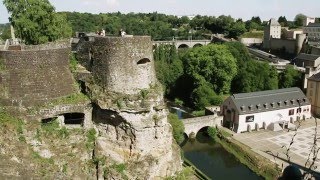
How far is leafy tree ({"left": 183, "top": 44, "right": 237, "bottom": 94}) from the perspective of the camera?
52.1 meters

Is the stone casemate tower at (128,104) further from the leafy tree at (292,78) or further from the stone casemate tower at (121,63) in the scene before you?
the leafy tree at (292,78)

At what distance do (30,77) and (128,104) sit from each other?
195 inches

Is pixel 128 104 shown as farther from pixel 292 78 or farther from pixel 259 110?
pixel 292 78

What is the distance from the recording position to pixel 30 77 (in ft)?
57.9

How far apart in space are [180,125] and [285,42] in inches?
2057

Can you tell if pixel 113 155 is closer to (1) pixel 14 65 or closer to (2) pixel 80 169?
(2) pixel 80 169

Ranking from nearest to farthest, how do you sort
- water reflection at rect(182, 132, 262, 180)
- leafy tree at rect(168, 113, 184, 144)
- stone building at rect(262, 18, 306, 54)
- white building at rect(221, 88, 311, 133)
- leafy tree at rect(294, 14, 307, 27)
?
water reflection at rect(182, 132, 262, 180) < leafy tree at rect(168, 113, 184, 144) < white building at rect(221, 88, 311, 133) < stone building at rect(262, 18, 306, 54) < leafy tree at rect(294, 14, 307, 27)

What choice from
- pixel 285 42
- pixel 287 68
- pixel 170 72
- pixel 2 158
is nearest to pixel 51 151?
pixel 2 158

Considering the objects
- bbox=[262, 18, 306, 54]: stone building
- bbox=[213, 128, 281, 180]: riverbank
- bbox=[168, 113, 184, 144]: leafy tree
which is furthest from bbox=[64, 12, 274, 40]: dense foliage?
bbox=[168, 113, 184, 144]: leafy tree

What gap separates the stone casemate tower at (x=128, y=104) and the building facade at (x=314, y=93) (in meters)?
36.3

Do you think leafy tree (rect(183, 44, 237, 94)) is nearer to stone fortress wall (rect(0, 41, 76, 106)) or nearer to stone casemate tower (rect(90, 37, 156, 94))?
stone casemate tower (rect(90, 37, 156, 94))

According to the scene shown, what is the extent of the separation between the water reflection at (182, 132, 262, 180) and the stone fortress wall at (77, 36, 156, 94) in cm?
1788

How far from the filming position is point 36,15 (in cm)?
3136

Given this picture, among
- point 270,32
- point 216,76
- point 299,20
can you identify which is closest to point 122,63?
point 216,76
